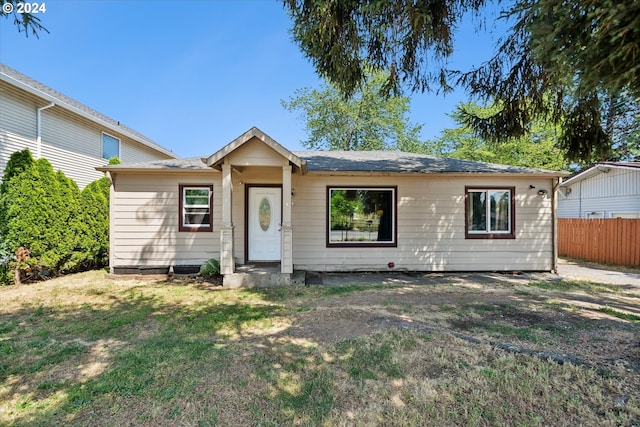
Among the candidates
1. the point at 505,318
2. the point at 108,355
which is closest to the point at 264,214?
the point at 108,355

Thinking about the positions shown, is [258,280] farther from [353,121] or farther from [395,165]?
[353,121]

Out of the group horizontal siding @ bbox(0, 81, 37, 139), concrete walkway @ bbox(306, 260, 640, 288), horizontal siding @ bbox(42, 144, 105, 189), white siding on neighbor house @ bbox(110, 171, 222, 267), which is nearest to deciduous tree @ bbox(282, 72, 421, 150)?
horizontal siding @ bbox(42, 144, 105, 189)

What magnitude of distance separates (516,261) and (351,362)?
7.27m

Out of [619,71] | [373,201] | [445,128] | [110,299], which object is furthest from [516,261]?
[445,128]

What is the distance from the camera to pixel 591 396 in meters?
2.61

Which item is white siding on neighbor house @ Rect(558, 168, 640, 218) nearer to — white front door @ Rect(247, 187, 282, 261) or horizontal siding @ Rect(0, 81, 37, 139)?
white front door @ Rect(247, 187, 282, 261)

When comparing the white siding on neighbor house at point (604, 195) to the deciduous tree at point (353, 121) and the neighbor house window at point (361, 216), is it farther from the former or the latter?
the deciduous tree at point (353, 121)

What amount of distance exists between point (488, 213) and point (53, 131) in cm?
1364

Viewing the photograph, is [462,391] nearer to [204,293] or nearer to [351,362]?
[351,362]

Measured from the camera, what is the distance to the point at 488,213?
8.47 metres

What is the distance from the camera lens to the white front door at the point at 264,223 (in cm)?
837

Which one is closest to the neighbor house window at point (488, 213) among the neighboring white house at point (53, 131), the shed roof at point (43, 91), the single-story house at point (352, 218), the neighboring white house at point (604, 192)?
the single-story house at point (352, 218)

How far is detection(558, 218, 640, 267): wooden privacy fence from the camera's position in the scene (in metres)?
10.0

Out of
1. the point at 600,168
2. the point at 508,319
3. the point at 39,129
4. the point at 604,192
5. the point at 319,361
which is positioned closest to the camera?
→ the point at 319,361
